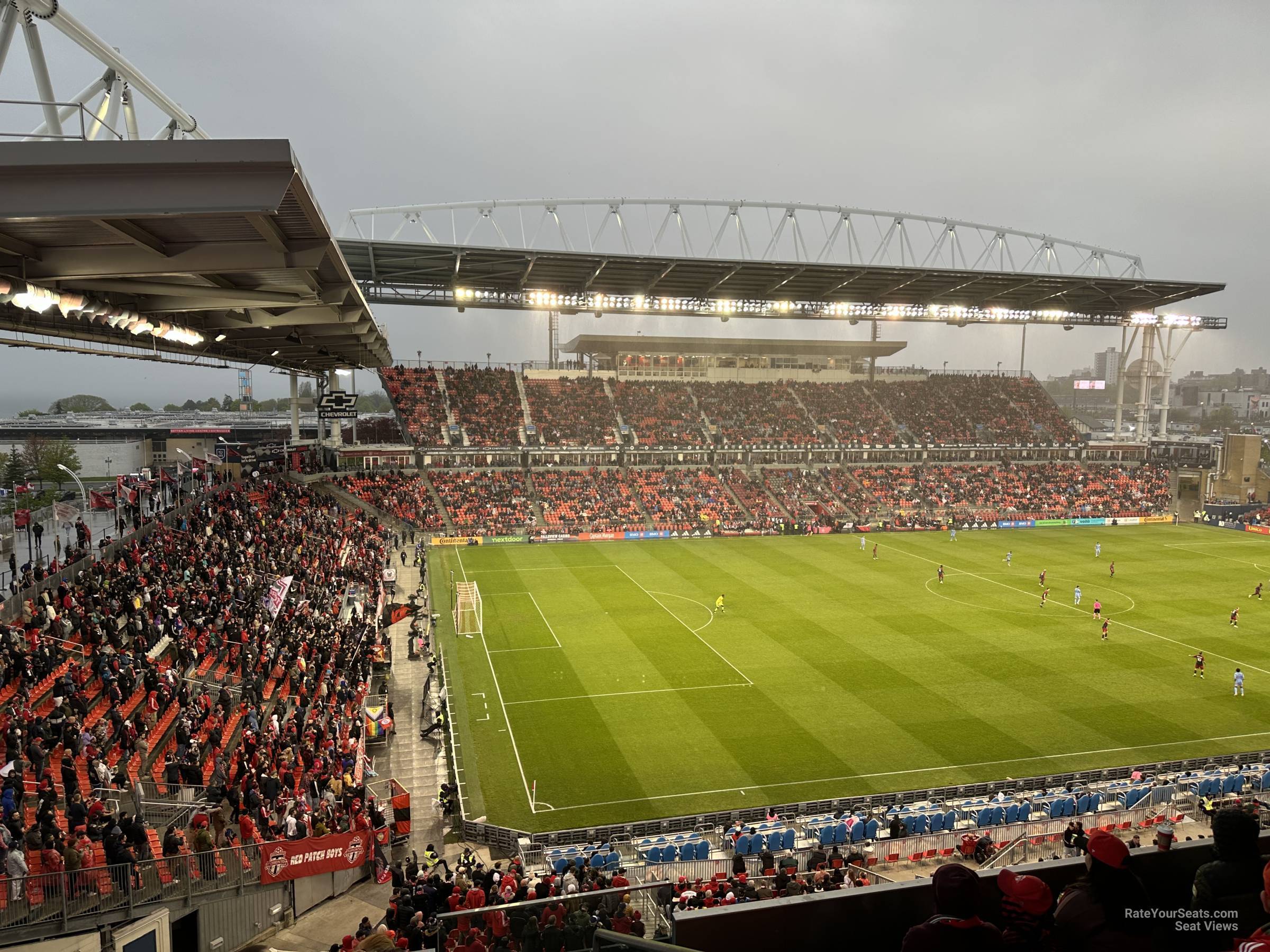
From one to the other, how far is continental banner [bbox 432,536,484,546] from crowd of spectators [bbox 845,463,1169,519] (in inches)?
1166

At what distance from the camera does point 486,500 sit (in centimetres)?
5700

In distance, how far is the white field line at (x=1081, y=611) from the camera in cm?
2936

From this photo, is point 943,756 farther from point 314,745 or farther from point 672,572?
point 672,572

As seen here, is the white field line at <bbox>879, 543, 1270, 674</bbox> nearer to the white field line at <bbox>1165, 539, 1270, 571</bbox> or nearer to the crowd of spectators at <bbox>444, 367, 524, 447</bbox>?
the white field line at <bbox>1165, 539, 1270, 571</bbox>

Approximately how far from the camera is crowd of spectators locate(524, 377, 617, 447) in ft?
213

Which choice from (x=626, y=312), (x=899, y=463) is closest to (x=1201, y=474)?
(x=899, y=463)

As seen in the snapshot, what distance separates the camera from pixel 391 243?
49.1 m

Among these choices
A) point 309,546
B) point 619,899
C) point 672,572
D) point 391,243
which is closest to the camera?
point 619,899

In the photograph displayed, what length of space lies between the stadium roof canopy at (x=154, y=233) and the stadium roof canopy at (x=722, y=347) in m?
57.7

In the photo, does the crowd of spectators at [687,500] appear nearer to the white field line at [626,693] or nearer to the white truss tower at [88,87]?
the white field line at [626,693]

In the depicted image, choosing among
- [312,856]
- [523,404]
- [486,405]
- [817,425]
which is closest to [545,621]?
[312,856]

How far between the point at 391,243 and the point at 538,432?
20.4 meters

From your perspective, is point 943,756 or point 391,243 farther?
point 391,243

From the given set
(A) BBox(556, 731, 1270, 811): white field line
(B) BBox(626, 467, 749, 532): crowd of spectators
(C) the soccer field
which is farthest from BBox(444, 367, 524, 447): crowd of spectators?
(A) BBox(556, 731, 1270, 811): white field line
